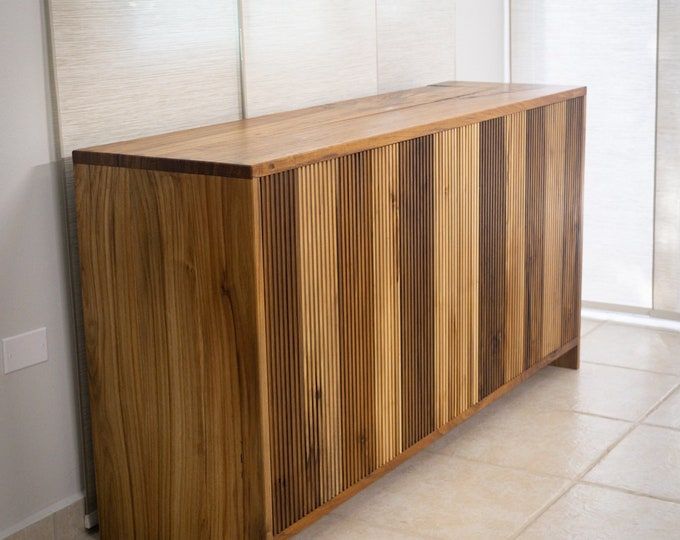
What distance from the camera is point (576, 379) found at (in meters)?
3.47

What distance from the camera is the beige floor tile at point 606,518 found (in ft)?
8.07

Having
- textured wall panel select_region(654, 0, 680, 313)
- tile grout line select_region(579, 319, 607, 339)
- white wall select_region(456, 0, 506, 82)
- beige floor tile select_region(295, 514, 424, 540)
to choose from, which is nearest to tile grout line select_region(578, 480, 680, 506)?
beige floor tile select_region(295, 514, 424, 540)

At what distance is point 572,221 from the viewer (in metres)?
3.39

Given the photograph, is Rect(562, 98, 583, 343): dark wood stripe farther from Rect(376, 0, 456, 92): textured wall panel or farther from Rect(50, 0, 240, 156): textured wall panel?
Rect(50, 0, 240, 156): textured wall panel

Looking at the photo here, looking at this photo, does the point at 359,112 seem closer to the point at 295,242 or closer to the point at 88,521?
the point at 295,242

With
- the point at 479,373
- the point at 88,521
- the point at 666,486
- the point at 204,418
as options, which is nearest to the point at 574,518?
the point at 666,486

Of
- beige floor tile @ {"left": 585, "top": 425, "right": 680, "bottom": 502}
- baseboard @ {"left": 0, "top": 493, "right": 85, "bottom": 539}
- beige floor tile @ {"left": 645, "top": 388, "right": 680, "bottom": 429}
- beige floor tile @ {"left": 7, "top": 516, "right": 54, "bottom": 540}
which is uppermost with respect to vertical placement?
baseboard @ {"left": 0, "top": 493, "right": 85, "bottom": 539}

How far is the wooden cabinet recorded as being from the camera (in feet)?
6.98

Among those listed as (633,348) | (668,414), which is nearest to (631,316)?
(633,348)

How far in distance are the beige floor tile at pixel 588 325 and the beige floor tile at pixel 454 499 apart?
126 centimetres

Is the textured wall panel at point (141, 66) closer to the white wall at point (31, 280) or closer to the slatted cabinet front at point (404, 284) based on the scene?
the white wall at point (31, 280)

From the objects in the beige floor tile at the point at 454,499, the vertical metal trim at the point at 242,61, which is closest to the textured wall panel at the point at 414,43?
the vertical metal trim at the point at 242,61

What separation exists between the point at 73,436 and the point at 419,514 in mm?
869

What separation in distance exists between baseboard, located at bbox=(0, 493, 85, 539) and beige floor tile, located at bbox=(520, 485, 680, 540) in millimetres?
1070
